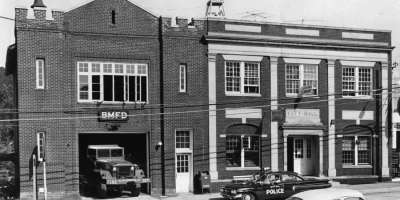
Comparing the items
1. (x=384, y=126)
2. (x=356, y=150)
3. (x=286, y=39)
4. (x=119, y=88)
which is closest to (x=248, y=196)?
(x=119, y=88)

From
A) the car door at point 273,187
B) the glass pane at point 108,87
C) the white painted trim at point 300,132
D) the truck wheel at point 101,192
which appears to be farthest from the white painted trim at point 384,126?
the truck wheel at point 101,192

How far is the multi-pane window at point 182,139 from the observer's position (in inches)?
1119

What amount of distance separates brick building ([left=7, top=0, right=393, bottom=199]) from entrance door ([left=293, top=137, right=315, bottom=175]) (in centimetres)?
6

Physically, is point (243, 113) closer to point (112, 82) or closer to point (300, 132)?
point (300, 132)

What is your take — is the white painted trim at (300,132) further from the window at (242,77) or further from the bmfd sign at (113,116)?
the bmfd sign at (113,116)

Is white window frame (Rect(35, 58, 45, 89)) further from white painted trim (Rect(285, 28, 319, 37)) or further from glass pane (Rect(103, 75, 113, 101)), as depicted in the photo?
white painted trim (Rect(285, 28, 319, 37))

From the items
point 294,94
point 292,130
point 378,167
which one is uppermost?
point 294,94

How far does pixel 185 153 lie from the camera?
28406 millimetres

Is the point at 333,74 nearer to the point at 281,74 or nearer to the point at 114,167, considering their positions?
the point at 281,74

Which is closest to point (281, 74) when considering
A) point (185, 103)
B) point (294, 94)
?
point (294, 94)

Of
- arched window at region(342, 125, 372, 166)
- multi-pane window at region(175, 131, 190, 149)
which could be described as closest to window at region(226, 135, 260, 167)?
multi-pane window at region(175, 131, 190, 149)

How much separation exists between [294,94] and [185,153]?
7.18m

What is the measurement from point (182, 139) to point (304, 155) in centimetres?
783

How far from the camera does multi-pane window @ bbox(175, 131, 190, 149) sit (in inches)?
1119
